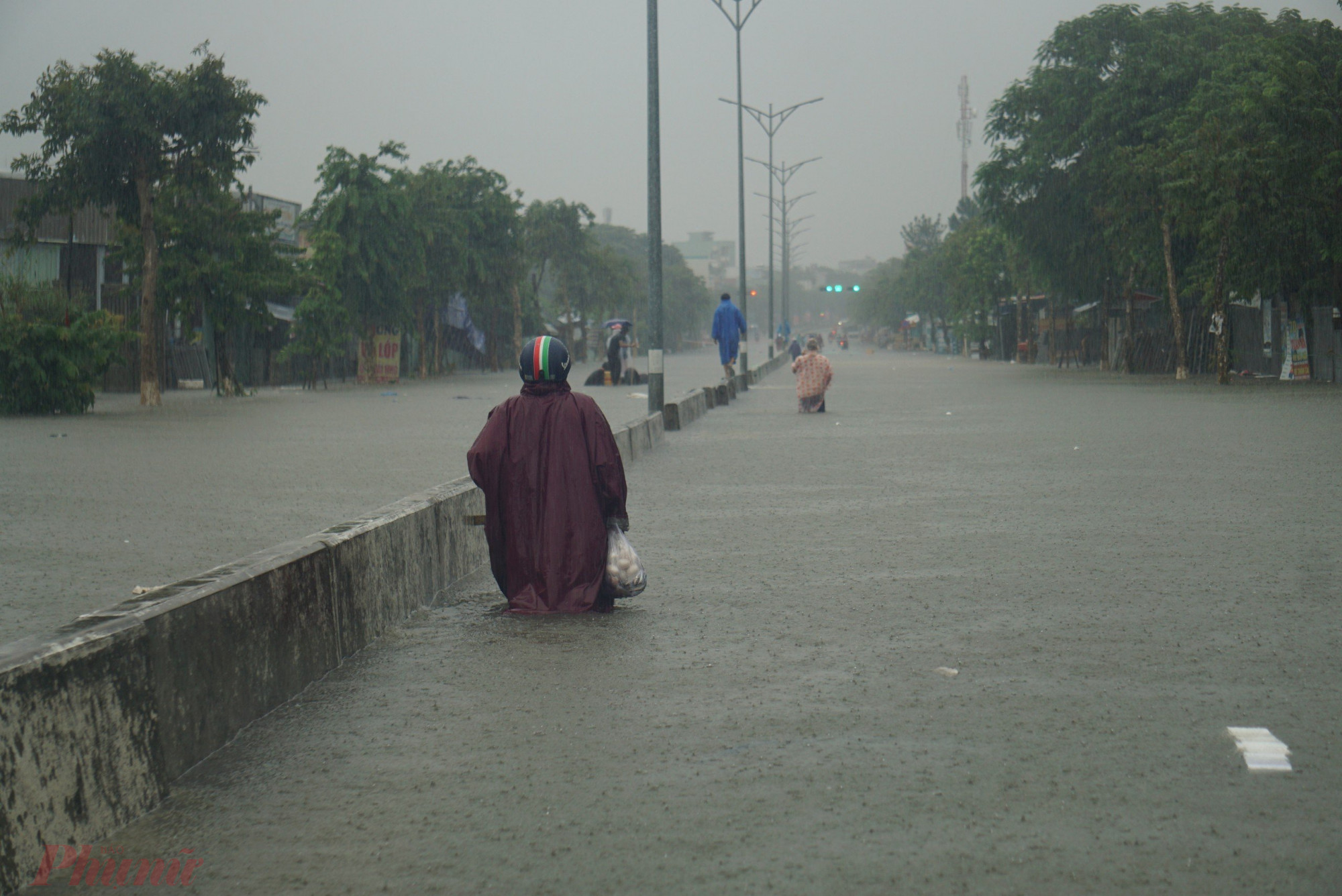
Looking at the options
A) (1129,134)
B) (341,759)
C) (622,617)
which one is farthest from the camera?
(1129,134)

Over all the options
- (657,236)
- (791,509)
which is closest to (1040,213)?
(657,236)

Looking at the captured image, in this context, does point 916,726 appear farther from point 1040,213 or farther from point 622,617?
point 1040,213

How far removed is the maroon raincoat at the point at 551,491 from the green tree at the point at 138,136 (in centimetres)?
2260

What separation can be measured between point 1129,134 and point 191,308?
24483 mm

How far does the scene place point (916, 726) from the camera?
5156 mm

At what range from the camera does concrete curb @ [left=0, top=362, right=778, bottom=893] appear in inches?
148

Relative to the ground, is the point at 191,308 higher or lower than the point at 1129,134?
lower

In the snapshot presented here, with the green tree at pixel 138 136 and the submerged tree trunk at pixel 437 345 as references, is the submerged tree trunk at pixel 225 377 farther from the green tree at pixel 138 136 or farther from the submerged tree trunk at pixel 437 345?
the submerged tree trunk at pixel 437 345

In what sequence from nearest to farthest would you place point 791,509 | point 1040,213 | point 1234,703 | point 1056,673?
point 1234,703
point 1056,673
point 791,509
point 1040,213

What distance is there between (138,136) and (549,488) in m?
23.2

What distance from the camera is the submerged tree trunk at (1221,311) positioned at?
106ft

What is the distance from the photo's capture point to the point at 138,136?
27672mm

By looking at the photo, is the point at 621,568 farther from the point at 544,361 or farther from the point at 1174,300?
the point at 1174,300

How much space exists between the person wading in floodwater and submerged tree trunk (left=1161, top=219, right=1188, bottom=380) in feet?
101
